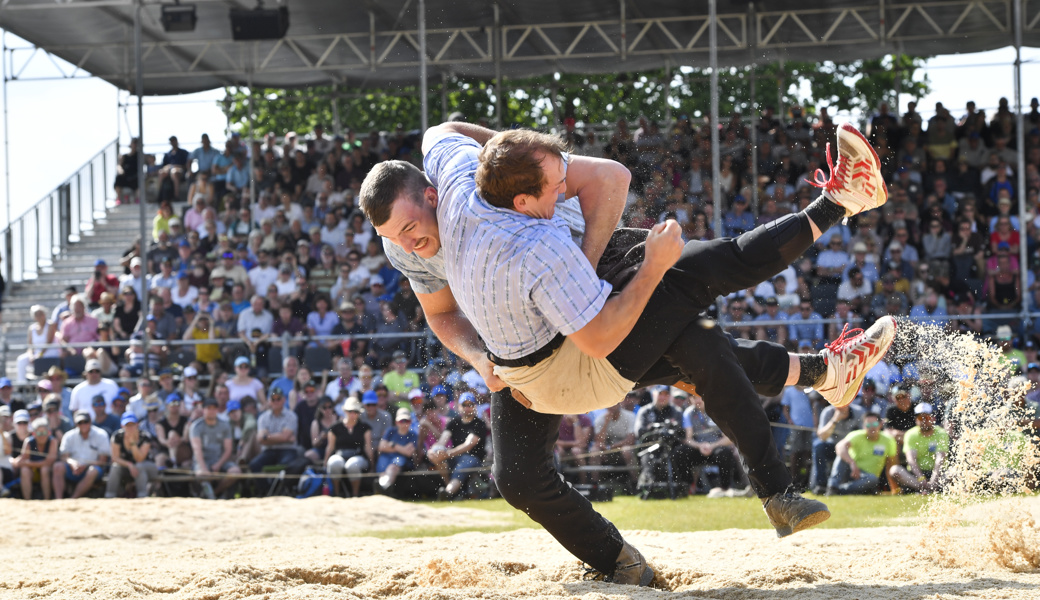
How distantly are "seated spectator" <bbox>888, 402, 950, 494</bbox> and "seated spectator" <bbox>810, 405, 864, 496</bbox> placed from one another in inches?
23.2

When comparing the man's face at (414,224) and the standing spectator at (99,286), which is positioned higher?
the standing spectator at (99,286)

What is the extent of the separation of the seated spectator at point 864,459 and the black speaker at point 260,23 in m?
9.12

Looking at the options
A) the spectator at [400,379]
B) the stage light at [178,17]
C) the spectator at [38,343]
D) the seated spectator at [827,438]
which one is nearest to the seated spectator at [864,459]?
the seated spectator at [827,438]

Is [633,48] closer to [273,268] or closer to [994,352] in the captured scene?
[273,268]

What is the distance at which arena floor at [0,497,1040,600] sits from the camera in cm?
393

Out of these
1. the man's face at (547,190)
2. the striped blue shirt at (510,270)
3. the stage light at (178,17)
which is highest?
the stage light at (178,17)

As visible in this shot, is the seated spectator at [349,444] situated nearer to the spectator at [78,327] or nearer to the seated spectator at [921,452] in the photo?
the spectator at [78,327]

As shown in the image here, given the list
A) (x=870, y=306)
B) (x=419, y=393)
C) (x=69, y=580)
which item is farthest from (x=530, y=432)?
(x=870, y=306)

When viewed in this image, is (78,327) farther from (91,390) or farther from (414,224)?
(414,224)

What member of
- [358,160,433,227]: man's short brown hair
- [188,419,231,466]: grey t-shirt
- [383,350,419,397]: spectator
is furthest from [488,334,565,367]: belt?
[188,419,231,466]: grey t-shirt

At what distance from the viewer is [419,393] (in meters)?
10.3

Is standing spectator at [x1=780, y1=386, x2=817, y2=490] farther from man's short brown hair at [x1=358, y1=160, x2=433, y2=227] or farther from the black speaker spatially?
the black speaker

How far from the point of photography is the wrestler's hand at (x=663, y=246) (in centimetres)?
319

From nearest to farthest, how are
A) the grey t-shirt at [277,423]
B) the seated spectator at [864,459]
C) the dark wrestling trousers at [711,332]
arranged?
the dark wrestling trousers at [711,332] < the seated spectator at [864,459] < the grey t-shirt at [277,423]
